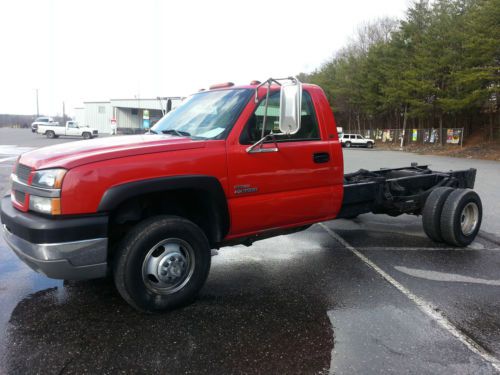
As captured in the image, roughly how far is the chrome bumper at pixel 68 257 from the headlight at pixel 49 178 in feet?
→ 1.45

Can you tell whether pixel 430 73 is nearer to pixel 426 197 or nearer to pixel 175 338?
pixel 426 197

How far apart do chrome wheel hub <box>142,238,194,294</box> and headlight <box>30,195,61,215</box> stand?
800 millimetres

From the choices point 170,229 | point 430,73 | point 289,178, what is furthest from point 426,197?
point 430,73

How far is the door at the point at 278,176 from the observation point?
12.6 feet

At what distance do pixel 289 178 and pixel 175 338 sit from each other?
186 cm

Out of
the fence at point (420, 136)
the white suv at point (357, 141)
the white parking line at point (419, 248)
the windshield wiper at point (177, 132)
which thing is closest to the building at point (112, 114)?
the white suv at point (357, 141)

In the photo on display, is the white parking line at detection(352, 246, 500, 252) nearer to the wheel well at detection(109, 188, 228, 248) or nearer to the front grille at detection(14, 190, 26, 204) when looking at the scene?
the wheel well at detection(109, 188, 228, 248)

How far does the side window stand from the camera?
3912mm

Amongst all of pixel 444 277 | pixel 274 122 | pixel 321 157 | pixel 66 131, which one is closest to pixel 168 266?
pixel 274 122

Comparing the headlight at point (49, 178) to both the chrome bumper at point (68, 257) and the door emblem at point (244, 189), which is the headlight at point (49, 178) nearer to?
the chrome bumper at point (68, 257)

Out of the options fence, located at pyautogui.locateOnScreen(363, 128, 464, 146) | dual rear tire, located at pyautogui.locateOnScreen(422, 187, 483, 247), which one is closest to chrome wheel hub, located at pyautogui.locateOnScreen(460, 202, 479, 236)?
dual rear tire, located at pyautogui.locateOnScreen(422, 187, 483, 247)

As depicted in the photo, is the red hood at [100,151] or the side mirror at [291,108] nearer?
the red hood at [100,151]

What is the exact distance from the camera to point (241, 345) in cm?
311

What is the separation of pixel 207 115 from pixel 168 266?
1.58 meters
